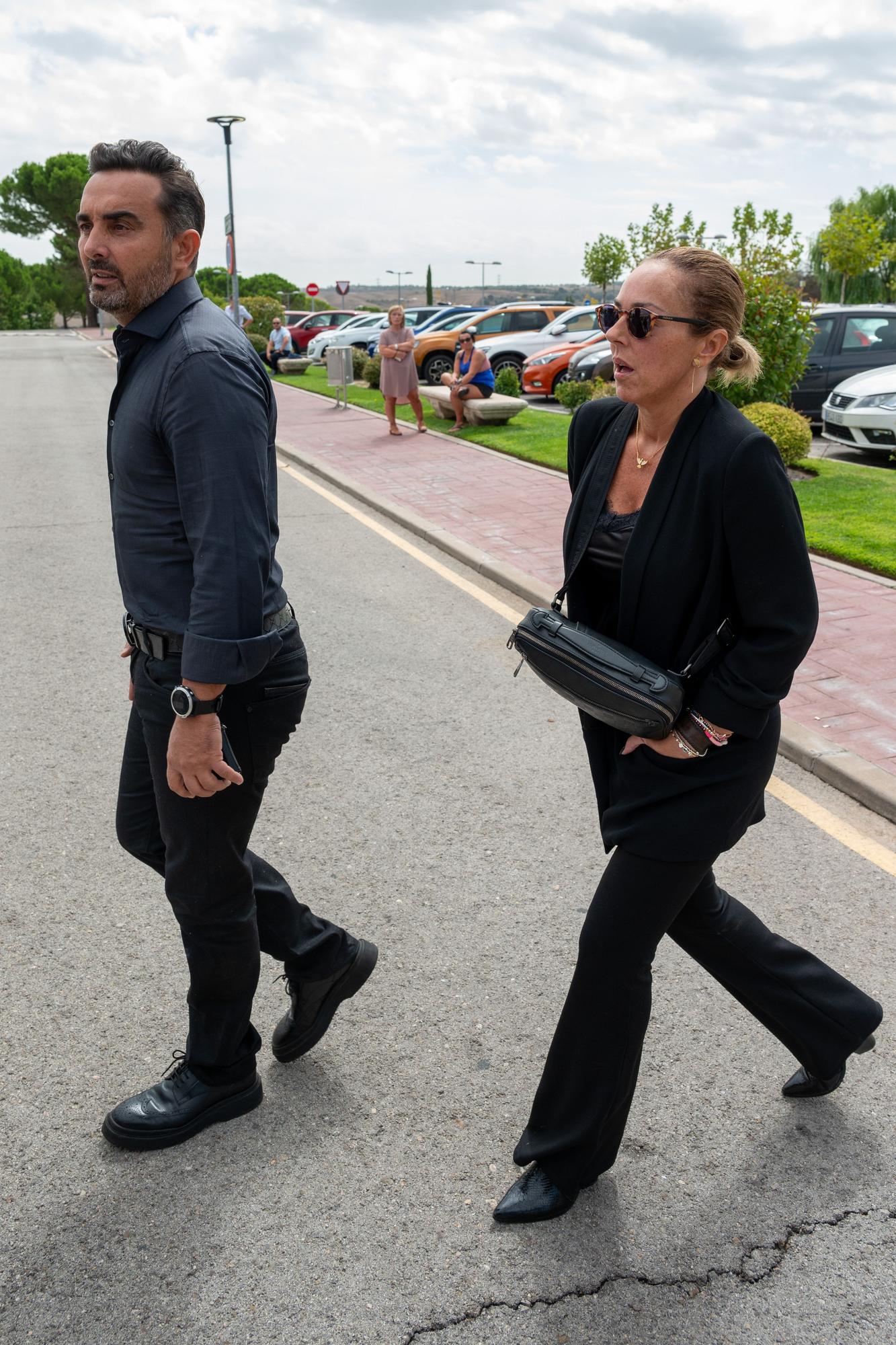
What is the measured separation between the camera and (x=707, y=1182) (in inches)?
101

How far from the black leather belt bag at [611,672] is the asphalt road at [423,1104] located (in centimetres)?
107

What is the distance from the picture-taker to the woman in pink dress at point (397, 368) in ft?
49.4

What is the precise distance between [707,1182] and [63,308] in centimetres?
9848

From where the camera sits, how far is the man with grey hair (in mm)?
2189

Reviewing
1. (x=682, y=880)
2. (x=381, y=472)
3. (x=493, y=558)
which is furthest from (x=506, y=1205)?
(x=381, y=472)

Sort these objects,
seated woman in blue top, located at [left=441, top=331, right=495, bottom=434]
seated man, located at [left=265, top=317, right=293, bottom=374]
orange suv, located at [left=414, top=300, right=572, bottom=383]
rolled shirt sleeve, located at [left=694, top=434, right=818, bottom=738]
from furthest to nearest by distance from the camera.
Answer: seated man, located at [left=265, top=317, right=293, bottom=374] < orange suv, located at [left=414, top=300, right=572, bottom=383] < seated woman in blue top, located at [left=441, top=331, right=495, bottom=434] < rolled shirt sleeve, located at [left=694, top=434, right=818, bottom=738]

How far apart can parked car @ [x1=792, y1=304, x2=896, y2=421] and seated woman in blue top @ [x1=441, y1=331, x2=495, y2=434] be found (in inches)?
159

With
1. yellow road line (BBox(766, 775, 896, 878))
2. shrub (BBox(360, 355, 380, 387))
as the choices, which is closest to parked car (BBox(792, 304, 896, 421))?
Result: shrub (BBox(360, 355, 380, 387))

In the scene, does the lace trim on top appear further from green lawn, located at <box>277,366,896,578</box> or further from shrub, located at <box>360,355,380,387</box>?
shrub, located at <box>360,355,380,387</box>

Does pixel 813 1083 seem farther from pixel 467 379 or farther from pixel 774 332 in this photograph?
pixel 467 379

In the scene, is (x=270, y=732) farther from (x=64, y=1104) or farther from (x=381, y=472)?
(x=381, y=472)

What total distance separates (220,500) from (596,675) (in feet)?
2.60

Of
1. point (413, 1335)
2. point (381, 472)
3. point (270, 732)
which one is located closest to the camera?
point (413, 1335)

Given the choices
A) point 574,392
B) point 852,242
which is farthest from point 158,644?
point 852,242
